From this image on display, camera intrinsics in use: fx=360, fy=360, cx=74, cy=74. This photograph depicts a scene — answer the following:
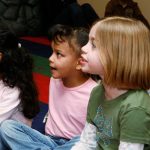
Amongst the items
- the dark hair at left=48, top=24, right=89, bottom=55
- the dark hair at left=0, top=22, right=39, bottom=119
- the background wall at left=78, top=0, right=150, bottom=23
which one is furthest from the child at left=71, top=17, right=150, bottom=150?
the background wall at left=78, top=0, right=150, bottom=23

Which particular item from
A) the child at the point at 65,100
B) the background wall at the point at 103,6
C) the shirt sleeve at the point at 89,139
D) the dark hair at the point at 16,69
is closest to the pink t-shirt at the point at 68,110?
the child at the point at 65,100

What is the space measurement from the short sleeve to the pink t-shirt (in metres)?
0.49

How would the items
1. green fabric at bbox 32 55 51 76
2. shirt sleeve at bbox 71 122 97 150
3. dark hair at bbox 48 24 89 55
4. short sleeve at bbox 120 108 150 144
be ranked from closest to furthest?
short sleeve at bbox 120 108 150 144 < shirt sleeve at bbox 71 122 97 150 < dark hair at bbox 48 24 89 55 < green fabric at bbox 32 55 51 76

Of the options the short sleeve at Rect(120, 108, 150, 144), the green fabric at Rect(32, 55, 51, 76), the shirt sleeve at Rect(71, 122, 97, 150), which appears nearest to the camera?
the short sleeve at Rect(120, 108, 150, 144)

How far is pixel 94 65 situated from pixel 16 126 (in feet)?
1.98

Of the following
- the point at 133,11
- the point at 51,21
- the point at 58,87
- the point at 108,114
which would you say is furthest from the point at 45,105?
the point at 51,21

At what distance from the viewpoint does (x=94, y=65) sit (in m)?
1.06

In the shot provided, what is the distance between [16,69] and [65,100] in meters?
0.25

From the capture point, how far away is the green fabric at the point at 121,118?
3.30 ft

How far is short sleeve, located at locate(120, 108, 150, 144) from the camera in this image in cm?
100

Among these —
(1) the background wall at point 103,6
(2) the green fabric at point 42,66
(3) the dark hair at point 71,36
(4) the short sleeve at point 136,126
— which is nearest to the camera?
(4) the short sleeve at point 136,126

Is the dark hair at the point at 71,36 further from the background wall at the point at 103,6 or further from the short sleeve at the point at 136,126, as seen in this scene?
the background wall at the point at 103,6

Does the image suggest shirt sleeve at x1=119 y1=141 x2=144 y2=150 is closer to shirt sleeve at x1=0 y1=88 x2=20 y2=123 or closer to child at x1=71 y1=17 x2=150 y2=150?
child at x1=71 y1=17 x2=150 y2=150

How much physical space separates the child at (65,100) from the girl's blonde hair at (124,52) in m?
0.45
